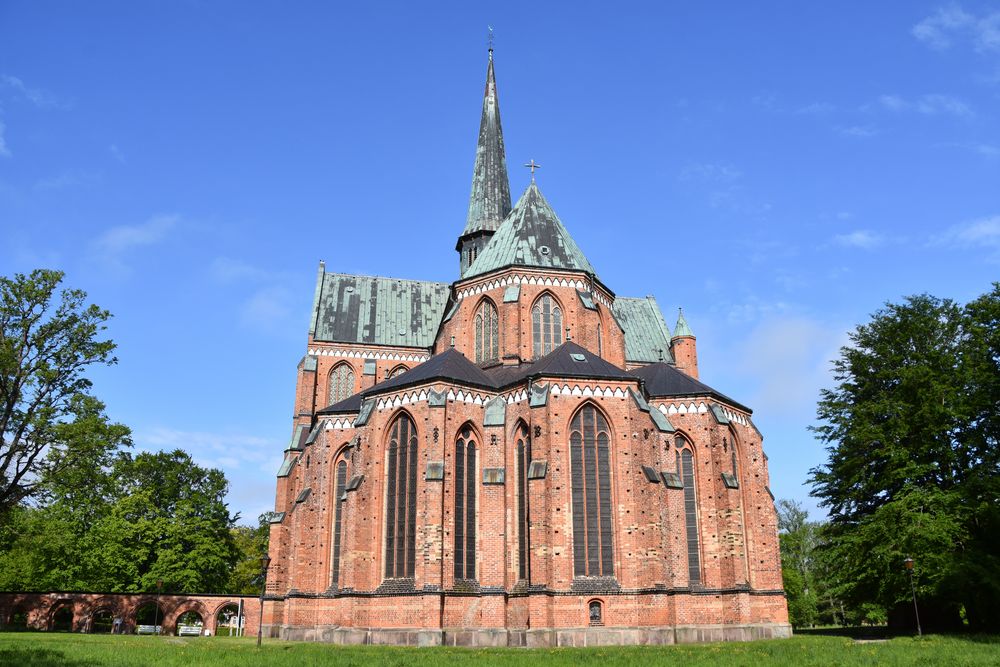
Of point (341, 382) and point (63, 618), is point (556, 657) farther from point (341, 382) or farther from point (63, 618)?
point (63, 618)

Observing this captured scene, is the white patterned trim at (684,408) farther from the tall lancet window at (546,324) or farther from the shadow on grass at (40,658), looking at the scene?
the shadow on grass at (40,658)

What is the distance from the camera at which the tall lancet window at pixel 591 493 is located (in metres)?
29.9

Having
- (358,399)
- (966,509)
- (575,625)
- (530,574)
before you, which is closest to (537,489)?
(530,574)

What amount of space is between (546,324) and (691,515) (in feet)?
37.6

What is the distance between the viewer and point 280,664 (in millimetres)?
18875

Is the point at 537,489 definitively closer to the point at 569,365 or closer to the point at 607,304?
the point at 569,365

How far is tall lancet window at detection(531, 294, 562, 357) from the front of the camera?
126 ft

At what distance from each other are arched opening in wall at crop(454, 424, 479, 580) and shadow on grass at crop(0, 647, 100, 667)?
1396 centimetres

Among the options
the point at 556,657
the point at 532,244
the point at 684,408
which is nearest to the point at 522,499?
the point at 684,408

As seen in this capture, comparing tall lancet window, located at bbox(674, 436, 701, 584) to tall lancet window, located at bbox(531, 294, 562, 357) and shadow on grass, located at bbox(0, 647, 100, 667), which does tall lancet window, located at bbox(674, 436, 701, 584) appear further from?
shadow on grass, located at bbox(0, 647, 100, 667)

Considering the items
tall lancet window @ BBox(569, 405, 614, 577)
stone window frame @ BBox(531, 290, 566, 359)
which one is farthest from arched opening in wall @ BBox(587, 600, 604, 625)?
stone window frame @ BBox(531, 290, 566, 359)

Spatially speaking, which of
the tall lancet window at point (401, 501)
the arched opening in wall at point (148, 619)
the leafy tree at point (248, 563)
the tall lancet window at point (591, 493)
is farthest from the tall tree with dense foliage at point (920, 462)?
the leafy tree at point (248, 563)

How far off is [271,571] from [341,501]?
599 cm

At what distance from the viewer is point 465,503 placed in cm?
3136
